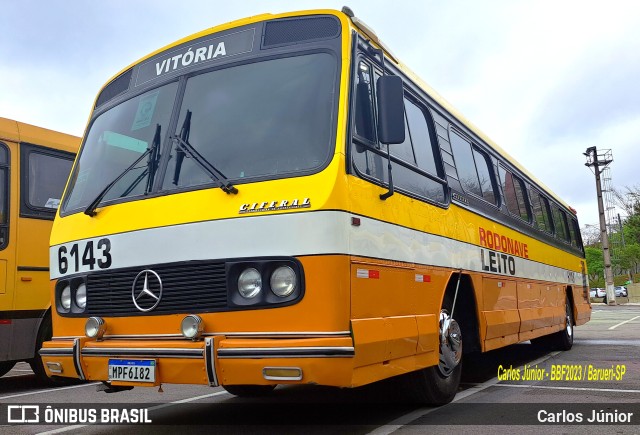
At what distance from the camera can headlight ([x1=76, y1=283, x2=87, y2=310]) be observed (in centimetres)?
507

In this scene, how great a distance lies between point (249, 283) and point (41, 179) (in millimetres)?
5837

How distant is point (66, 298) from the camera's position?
17.2ft

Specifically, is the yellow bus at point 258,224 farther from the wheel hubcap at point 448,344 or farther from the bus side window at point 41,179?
the bus side window at point 41,179

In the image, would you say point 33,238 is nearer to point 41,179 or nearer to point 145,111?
point 41,179

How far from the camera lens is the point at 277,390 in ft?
25.1

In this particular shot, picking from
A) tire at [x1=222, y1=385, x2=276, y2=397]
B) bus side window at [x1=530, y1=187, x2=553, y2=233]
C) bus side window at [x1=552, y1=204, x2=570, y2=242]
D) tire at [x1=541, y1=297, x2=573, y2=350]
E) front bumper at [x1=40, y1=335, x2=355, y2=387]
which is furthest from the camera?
bus side window at [x1=552, y1=204, x2=570, y2=242]

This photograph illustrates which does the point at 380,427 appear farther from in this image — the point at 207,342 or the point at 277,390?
the point at 277,390

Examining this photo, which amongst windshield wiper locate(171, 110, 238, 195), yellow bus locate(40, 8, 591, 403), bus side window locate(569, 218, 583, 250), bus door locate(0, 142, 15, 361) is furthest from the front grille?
bus side window locate(569, 218, 583, 250)

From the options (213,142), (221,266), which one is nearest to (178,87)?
(213,142)

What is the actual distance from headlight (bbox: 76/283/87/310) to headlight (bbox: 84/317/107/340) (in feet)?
0.74

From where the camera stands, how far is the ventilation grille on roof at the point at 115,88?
580 cm

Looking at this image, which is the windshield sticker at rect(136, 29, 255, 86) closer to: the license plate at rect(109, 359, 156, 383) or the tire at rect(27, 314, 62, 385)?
the license plate at rect(109, 359, 156, 383)

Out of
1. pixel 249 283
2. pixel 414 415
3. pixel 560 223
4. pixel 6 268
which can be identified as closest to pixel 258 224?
pixel 249 283

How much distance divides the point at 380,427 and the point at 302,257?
1.86 meters
